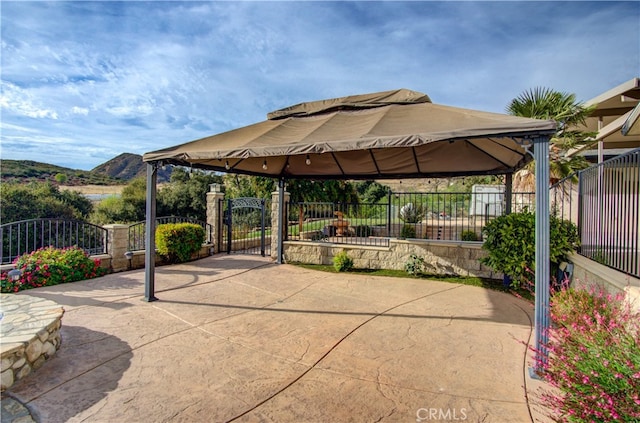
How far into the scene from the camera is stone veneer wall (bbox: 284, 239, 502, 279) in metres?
6.99

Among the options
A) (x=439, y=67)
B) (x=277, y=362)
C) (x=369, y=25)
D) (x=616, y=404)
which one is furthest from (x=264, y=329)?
(x=439, y=67)

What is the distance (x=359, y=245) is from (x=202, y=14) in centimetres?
594

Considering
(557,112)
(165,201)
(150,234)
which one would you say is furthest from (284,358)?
(165,201)

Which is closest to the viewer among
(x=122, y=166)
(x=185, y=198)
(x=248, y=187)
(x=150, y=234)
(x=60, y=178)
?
(x=150, y=234)

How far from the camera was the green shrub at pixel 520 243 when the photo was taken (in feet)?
16.4

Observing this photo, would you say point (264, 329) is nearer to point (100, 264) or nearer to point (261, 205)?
point (100, 264)

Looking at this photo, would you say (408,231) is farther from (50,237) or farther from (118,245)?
(50,237)

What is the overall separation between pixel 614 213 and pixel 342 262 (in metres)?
4.93

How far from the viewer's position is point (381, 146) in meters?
3.60

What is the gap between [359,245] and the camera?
8008mm

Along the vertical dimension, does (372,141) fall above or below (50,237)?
above

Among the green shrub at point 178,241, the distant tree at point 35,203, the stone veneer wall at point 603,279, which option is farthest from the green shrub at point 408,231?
the distant tree at point 35,203

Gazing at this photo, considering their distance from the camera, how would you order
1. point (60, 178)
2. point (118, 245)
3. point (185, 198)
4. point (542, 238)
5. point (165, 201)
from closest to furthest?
point (542, 238) → point (118, 245) → point (165, 201) → point (185, 198) → point (60, 178)

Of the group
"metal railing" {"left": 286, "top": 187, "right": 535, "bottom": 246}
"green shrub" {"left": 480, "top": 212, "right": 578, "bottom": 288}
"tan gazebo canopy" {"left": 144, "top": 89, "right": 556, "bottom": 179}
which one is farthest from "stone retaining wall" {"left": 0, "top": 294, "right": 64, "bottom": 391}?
"green shrub" {"left": 480, "top": 212, "right": 578, "bottom": 288}
